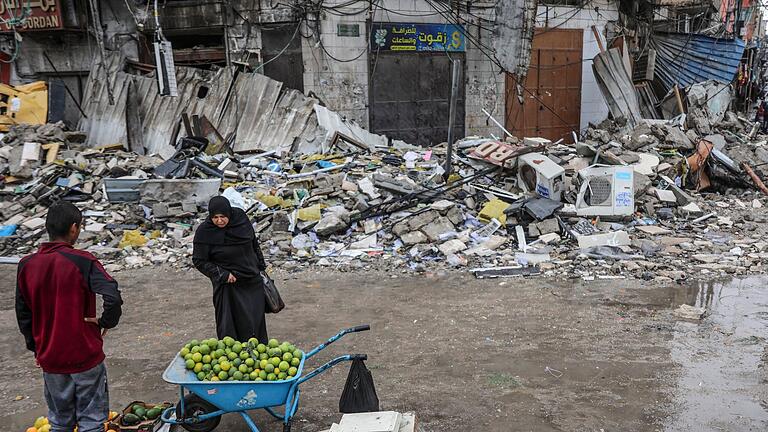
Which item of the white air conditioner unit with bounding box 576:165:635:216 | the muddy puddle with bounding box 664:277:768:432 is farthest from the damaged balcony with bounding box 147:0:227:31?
the muddy puddle with bounding box 664:277:768:432

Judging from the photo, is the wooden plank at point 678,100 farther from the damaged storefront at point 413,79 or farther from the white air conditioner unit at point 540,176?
the white air conditioner unit at point 540,176

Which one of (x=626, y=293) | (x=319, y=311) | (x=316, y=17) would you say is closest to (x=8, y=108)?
(x=316, y=17)

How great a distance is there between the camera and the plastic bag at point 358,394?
358cm

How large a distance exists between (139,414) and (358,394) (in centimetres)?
150

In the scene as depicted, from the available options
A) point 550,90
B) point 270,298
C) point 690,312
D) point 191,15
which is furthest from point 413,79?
point 270,298

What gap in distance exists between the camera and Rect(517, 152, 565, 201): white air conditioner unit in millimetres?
8992

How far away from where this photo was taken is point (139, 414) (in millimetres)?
3906

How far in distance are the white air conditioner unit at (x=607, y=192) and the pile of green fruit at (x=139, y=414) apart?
22.0 ft

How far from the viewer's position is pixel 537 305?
6496mm

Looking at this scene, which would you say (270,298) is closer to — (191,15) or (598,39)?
(191,15)

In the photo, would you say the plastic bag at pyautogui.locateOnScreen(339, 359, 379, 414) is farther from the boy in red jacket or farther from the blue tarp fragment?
the blue tarp fragment

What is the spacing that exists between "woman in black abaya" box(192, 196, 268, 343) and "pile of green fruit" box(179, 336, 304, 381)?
547 millimetres

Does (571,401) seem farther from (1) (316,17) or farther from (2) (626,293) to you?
(1) (316,17)

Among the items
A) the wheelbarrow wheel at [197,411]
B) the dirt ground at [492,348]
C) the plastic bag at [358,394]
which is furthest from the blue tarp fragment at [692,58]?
the wheelbarrow wheel at [197,411]
